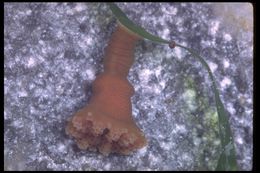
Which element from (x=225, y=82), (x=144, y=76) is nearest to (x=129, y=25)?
(x=144, y=76)

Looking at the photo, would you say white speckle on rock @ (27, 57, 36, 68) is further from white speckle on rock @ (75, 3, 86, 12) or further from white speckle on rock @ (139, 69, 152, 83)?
white speckle on rock @ (139, 69, 152, 83)

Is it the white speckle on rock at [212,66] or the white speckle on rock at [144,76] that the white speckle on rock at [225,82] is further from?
the white speckle on rock at [144,76]

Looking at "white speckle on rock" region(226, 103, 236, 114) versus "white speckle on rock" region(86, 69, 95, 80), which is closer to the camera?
"white speckle on rock" region(86, 69, 95, 80)

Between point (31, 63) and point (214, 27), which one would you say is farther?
point (214, 27)

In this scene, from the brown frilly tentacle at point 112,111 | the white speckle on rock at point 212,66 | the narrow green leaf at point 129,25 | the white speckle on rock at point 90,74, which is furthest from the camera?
the white speckle on rock at point 212,66

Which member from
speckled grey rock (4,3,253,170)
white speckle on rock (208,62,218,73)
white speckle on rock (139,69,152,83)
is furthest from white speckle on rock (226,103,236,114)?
white speckle on rock (139,69,152,83)

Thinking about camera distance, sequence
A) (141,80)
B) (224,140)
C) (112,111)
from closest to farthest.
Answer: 1. (112,111)
2. (224,140)
3. (141,80)

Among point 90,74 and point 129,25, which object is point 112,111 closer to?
point 90,74

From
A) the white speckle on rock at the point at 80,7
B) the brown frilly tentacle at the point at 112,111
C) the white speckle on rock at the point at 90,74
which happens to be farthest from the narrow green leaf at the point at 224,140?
the white speckle on rock at the point at 80,7

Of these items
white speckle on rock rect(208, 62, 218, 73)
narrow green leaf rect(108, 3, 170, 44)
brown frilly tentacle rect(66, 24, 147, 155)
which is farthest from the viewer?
white speckle on rock rect(208, 62, 218, 73)
